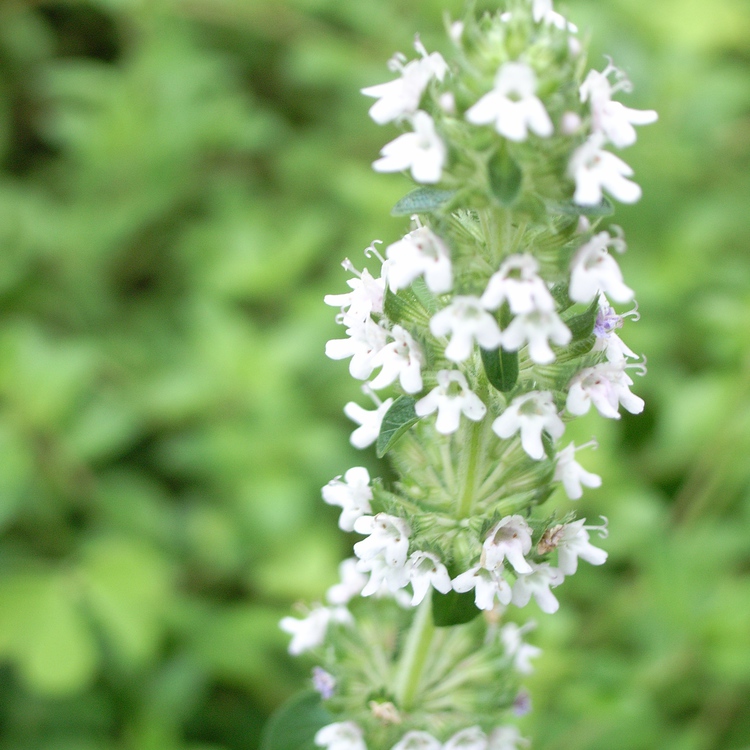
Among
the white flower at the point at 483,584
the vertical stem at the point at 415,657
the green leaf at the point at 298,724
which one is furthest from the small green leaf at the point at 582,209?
the green leaf at the point at 298,724

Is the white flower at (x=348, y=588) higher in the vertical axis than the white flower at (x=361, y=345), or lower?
lower

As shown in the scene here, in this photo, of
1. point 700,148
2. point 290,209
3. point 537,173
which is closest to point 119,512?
point 290,209

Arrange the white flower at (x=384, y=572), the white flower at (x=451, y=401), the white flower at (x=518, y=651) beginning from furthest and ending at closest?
the white flower at (x=518, y=651) < the white flower at (x=384, y=572) < the white flower at (x=451, y=401)

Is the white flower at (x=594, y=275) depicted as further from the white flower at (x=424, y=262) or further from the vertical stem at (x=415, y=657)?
the vertical stem at (x=415, y=657)

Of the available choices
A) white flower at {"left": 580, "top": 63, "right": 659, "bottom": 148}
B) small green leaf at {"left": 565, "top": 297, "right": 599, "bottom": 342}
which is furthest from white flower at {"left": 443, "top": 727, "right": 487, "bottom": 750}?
white flower at {"left": 580, "top": 63, "right": 659, "bottom": 148}

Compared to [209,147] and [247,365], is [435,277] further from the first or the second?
[209,147]

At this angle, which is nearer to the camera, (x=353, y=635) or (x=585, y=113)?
(x=585, y=113)
